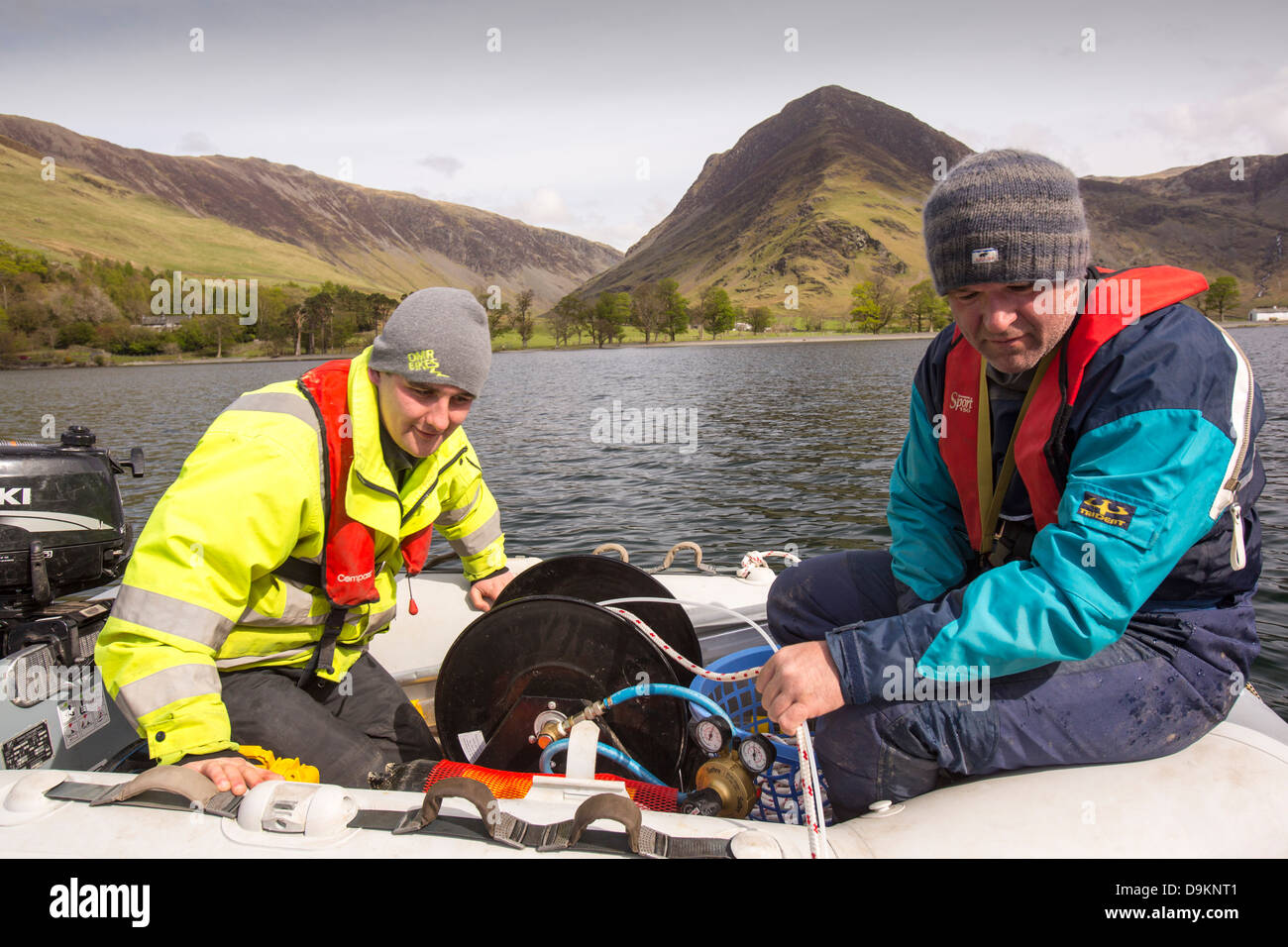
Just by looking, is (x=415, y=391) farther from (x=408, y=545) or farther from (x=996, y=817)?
(x=996, y=817)

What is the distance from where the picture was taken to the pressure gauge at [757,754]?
242cm

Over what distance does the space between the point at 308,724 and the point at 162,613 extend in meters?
0.76

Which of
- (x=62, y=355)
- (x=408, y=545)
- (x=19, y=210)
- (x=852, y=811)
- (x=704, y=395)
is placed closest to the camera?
(x=852, y=811)

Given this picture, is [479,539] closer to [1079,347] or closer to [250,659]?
[250,659]

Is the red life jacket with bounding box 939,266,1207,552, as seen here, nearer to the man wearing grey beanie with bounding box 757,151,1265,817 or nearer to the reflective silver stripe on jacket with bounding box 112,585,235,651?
the man wearing grey beanie with bounding box 757,151,1265,817

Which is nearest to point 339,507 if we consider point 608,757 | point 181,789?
point 181,789

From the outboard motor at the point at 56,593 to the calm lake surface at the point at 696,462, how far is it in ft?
18.9

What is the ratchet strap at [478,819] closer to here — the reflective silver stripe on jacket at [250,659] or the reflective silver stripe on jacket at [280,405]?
the reflective silver stripe on jacket at [250,659]

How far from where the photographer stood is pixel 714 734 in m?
2.54

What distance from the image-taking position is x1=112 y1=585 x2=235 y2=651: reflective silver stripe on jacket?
2262mm

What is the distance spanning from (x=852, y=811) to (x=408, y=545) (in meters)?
2.06

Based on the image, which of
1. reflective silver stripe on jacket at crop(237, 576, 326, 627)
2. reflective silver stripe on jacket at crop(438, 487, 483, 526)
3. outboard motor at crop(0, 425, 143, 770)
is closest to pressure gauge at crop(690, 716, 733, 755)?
reflective silver stripe on jacket at crop(237, 576, 326, 627)
